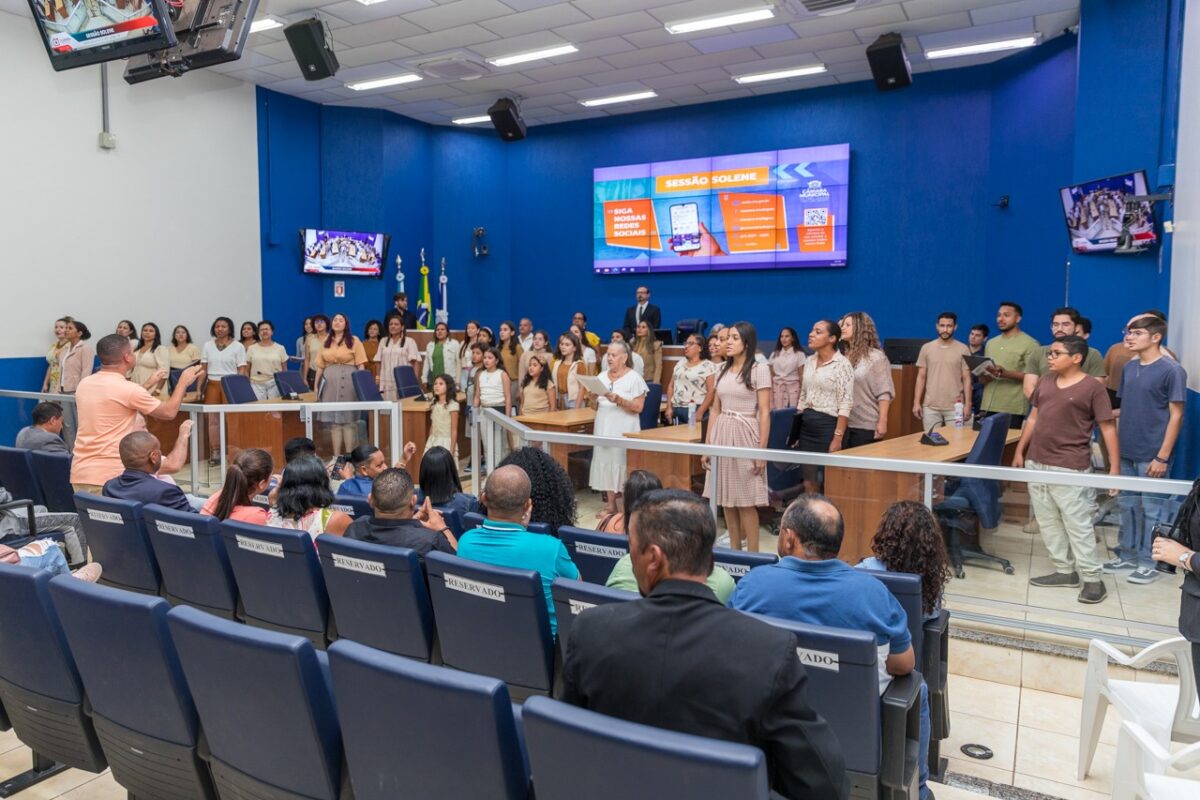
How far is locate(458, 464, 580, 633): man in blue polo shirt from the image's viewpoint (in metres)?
2.90

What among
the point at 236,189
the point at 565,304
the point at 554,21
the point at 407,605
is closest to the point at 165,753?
the point at 407,605

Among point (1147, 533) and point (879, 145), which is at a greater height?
point (879, 145)

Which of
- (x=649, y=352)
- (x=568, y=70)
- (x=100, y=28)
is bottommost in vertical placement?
(x=649, y=352)

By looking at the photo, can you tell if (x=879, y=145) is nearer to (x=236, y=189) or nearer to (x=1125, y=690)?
(x=236, y=189)

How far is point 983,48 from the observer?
10.0m

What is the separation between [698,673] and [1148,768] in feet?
5.94

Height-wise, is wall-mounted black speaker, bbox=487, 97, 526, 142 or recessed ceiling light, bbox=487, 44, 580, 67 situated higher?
recessed ceiling light, bbox=487, 44, 580, 67

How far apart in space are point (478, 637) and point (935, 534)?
1629 mm

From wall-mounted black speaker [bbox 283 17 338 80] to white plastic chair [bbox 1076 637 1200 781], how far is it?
851cm

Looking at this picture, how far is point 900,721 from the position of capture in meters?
2.30

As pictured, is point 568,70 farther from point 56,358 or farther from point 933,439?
point 933,439

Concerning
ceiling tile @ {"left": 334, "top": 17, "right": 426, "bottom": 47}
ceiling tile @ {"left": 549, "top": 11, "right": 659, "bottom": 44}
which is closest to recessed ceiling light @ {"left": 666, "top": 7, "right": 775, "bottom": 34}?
ceiling tile @ {"left": 549, "top": 11, "right": 659, "bottom": 44}

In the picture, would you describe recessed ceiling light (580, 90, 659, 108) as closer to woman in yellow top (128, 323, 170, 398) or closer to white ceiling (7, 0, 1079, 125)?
white ceiling (7, 0, 1079, 125)

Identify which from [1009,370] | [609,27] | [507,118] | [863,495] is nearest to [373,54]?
[507,118]
